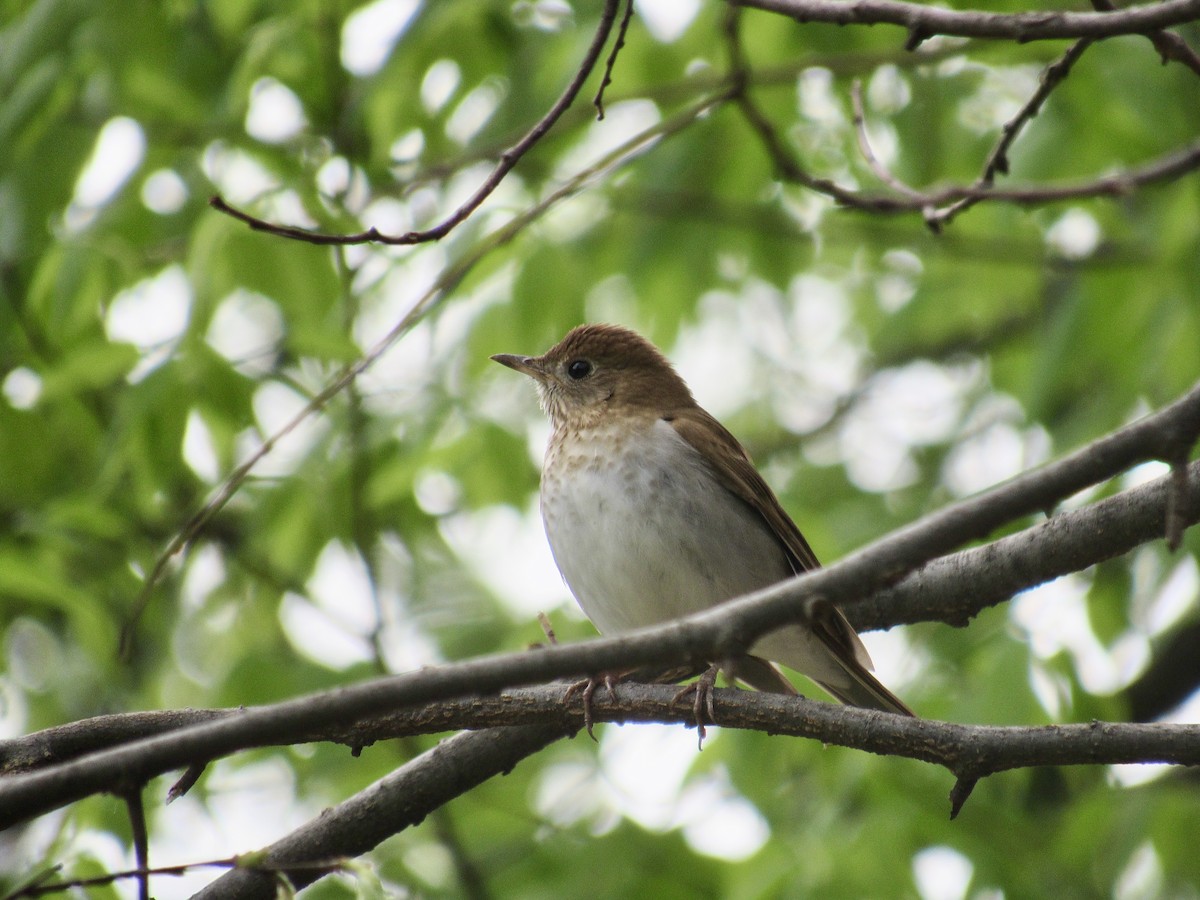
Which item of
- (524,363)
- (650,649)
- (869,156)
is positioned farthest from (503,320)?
(650,649)

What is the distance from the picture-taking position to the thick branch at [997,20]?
280cm

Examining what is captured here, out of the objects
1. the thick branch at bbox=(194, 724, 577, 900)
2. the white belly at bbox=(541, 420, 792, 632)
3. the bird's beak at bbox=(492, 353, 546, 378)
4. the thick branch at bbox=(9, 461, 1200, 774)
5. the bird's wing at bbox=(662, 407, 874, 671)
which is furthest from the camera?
the bird's beak at bbox=(492, 353, 546, 378)

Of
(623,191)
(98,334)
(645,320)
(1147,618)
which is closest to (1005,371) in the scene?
(1147,618)

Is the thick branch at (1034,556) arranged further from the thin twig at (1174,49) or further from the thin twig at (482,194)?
the thin twig at (482,194)

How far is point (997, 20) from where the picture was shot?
115 inches

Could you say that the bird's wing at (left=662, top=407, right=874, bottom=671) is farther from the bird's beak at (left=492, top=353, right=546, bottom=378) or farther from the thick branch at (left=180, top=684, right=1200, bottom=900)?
the thick branch at (left=180, top=684, right=1200, bottom=900)

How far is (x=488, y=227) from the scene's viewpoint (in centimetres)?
524

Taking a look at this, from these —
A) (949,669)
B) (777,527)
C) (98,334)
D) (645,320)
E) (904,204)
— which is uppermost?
(98,334)

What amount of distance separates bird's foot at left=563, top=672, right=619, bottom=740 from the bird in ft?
2.14

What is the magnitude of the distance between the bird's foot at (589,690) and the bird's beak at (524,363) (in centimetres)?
215

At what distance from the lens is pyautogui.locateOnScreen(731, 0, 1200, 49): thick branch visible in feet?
9.18

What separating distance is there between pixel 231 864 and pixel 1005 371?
610 centimetres

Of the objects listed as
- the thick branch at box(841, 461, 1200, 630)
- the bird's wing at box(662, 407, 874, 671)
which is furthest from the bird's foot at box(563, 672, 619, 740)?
the bird's wing at box(662, 407, 874, 671)

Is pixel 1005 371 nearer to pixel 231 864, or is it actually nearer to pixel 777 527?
pixel 777 527
